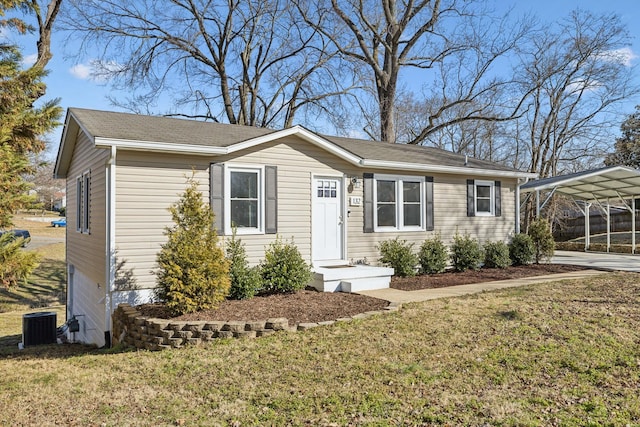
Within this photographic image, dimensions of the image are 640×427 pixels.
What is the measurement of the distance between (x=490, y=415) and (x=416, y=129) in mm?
25068

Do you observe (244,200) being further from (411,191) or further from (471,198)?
(471,198)

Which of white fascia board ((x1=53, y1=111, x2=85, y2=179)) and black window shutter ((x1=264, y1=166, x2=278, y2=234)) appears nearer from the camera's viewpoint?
black window shutter ((x1=264, y1=166, x2=278, y2=234))

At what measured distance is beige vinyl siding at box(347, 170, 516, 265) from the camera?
1030cm

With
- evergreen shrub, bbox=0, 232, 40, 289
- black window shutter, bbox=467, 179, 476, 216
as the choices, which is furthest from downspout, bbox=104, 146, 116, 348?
black window shutter, bbox=467, 179, 476, 216

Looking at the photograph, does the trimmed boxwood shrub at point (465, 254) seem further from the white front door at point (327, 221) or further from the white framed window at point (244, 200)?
the white framed window at point (244, 200)

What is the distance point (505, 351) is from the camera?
5031mm

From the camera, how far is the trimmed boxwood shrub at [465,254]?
36.9 ft

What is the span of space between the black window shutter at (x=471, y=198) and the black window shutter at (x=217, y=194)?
707cm

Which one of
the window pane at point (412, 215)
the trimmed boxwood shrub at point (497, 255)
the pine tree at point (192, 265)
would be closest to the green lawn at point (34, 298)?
the pine tree at point (192, 265)

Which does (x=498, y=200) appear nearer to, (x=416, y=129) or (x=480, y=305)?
(x=480, y=305)

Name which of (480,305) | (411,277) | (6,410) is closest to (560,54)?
(411,277)

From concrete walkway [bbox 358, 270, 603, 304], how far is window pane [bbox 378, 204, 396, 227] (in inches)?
85.5

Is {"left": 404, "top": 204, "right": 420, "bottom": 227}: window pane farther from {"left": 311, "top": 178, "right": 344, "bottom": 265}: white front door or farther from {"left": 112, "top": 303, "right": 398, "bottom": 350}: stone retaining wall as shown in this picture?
{"left": 112, "top": 303, "right": 398, "bottom": 350}: stone retaining wall

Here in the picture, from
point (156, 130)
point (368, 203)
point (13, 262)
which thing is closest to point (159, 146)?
point (156, 130)
